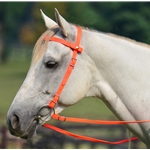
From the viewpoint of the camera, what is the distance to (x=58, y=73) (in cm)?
414

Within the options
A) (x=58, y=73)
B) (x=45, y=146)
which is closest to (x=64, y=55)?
(x=58, y=73)

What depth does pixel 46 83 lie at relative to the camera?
4.11 meters

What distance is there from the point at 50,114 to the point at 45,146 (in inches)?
210

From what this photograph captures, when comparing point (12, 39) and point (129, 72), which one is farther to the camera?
point (12, 39)

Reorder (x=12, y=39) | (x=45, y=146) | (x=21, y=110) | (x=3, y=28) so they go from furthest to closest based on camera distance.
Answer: (x=12, y=39) < (x=3, y=28) < (x=45, y=146) < (x=21, y=110)

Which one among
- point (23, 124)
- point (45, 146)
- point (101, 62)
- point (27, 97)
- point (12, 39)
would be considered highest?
point (101, 62)

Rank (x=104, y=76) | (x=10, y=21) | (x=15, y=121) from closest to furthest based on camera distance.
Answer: (x=15, y=121) < (x=104, y=76) < (x=10, y=21)

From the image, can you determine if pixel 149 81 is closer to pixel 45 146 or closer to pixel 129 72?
→ pixel 129 72

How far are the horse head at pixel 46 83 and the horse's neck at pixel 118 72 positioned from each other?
0.40ft

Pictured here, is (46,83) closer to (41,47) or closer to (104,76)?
(41,47)

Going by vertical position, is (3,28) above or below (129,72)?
below

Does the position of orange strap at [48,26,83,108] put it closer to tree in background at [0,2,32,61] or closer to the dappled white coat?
the dappled white coat

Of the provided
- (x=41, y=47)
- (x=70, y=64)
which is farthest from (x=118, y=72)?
(x=41, y=47)

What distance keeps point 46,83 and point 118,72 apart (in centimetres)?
79
